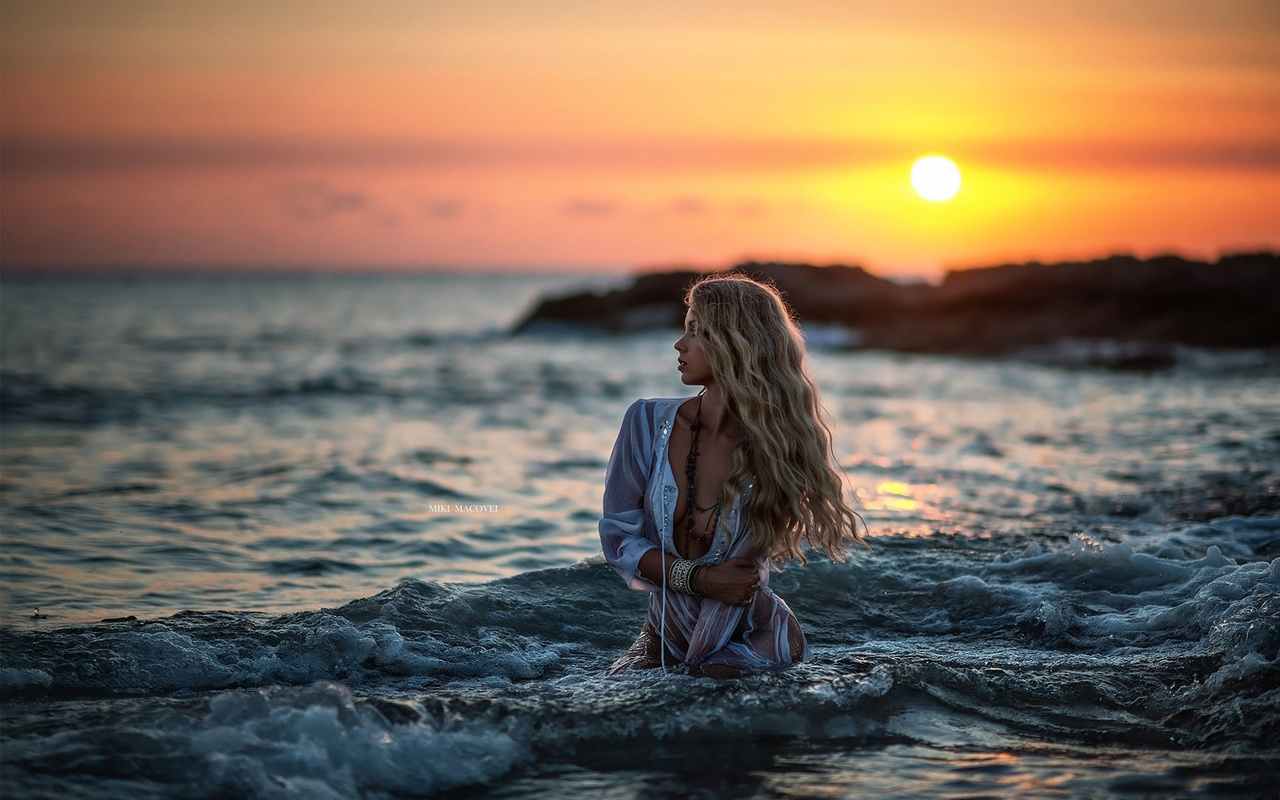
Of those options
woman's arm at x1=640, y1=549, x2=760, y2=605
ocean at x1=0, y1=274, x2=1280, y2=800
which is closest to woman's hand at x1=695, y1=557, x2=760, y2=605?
woman's arm at x1=640, y1=549, x2=760, y2=605

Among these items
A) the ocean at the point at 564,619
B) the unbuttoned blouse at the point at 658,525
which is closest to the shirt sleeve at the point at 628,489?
the unbuttoned blouse at the point at 658,525

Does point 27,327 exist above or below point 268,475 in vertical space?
above

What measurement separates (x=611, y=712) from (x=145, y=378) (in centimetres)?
1806

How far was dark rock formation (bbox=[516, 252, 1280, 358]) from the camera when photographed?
2625cm

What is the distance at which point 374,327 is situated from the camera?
4262 cm

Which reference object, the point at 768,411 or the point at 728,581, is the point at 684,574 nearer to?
the point at 728,581

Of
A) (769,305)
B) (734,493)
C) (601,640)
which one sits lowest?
(601,640)

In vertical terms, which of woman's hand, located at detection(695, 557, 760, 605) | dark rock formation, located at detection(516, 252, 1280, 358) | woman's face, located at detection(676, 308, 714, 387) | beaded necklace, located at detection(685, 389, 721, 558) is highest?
dark rock formation, located at detection(516, 252, 1280, 358)

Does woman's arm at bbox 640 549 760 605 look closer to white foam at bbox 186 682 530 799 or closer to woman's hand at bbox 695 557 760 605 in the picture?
woman's hand at bbox 695 557 760 605

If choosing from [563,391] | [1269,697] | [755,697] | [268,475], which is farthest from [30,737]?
[563,391]

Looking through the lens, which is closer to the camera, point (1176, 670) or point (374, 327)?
point (1176, 670)

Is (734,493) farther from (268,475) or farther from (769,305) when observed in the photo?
(268,475)

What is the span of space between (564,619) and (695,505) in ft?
7.72

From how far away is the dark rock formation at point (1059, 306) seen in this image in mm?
26250
